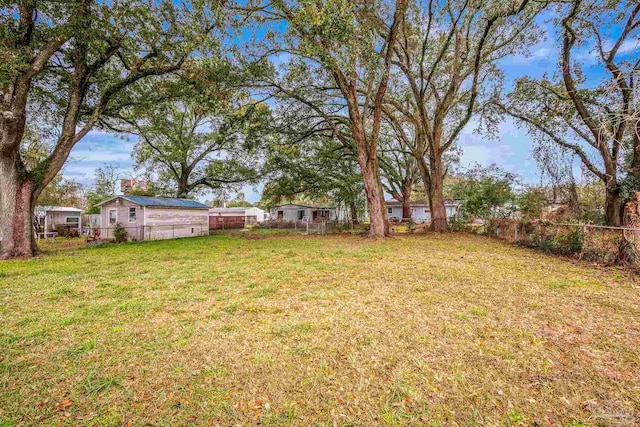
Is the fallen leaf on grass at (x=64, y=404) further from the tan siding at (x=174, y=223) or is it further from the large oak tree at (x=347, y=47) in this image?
the tan siding at (x=174, y=223)

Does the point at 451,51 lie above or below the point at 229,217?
above

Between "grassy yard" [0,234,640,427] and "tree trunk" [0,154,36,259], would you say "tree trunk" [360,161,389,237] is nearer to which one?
"grassy yard" [0,234,640,427]

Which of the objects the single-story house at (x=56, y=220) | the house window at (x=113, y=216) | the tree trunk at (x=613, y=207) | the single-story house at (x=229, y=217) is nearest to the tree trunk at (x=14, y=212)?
the house window at (x=113, y=216)

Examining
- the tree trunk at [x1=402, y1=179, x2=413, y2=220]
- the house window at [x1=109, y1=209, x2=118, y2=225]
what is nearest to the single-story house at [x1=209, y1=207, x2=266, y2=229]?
the house window at [x1=109, y1=209, x2=118, y2=225]

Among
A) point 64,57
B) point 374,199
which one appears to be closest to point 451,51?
point 374,199

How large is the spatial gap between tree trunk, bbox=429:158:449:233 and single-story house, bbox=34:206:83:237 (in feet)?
83.1

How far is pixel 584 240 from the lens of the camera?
26.0 ft

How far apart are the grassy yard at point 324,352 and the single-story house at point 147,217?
419 inches

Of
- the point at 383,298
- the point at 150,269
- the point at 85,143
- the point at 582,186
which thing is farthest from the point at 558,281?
the point at 85,143

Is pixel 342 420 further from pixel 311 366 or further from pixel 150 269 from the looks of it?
pixel 150 269

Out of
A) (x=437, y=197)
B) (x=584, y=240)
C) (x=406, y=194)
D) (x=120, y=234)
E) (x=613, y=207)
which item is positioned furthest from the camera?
(x=406, y=194)

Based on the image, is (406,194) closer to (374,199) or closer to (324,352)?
(374,199)

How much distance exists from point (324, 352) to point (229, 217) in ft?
109

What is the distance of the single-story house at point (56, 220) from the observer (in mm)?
19984
